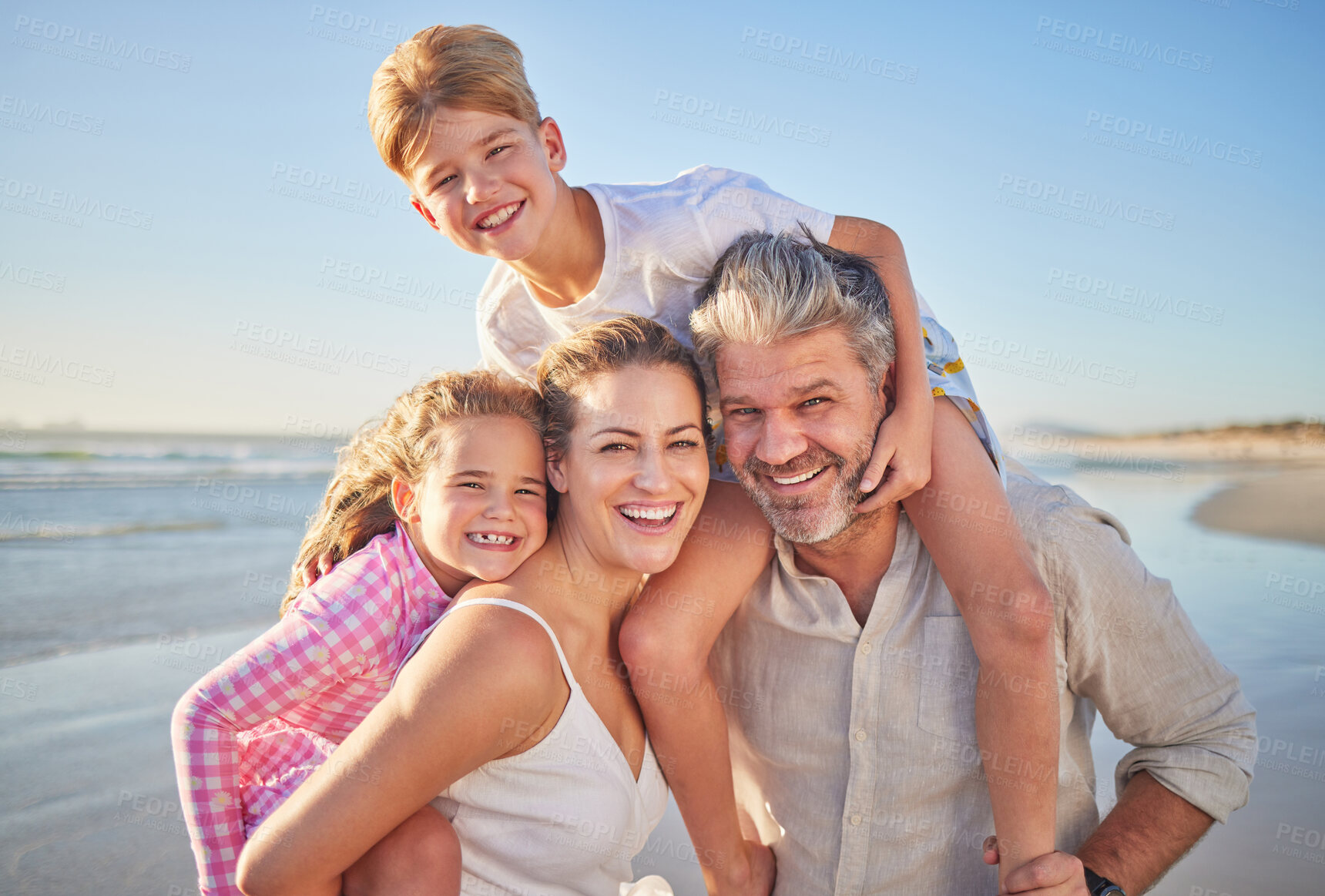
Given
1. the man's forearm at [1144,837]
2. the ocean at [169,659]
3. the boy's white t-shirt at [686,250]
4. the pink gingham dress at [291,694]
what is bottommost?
the ocean at [169,659]

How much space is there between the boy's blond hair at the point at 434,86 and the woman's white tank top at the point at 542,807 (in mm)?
1638

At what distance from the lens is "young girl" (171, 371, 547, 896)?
2180mm

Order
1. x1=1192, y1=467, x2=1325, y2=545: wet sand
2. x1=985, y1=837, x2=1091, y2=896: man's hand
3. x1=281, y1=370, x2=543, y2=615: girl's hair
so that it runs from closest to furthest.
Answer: x1=985, y1=837, x2=1091, y2=896: man's hand, x1=281, y1=370, x2=543, y2=615: girl's hair, x1=1192, y1=467, x2=1325, y2=545: wet sand

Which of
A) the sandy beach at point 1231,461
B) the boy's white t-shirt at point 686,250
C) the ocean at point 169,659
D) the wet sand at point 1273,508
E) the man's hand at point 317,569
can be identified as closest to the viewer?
the man's hand at point 317,569

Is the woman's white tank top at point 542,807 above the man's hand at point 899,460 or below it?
below

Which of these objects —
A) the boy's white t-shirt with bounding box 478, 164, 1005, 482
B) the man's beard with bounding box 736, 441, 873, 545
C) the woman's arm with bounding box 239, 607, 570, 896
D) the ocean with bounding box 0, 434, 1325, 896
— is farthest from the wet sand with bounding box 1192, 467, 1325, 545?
the woman's arm with bounding box 239, 607, 570, 896

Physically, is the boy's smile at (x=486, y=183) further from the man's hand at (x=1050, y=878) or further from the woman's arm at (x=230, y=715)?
the man's hand at (x=1050, y=878)

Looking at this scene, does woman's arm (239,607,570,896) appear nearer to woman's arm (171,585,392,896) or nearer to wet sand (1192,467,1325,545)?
woman's arm (171,585,392,896)

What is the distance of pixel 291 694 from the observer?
224cm

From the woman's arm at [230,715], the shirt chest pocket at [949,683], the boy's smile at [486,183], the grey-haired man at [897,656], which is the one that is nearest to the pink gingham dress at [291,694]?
the woman's arm at [230,715]

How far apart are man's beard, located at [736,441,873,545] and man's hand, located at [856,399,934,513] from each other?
0.03 metres

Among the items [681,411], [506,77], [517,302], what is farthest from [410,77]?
[681,411]

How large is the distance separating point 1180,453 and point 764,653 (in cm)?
1688

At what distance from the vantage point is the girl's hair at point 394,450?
2.53m
